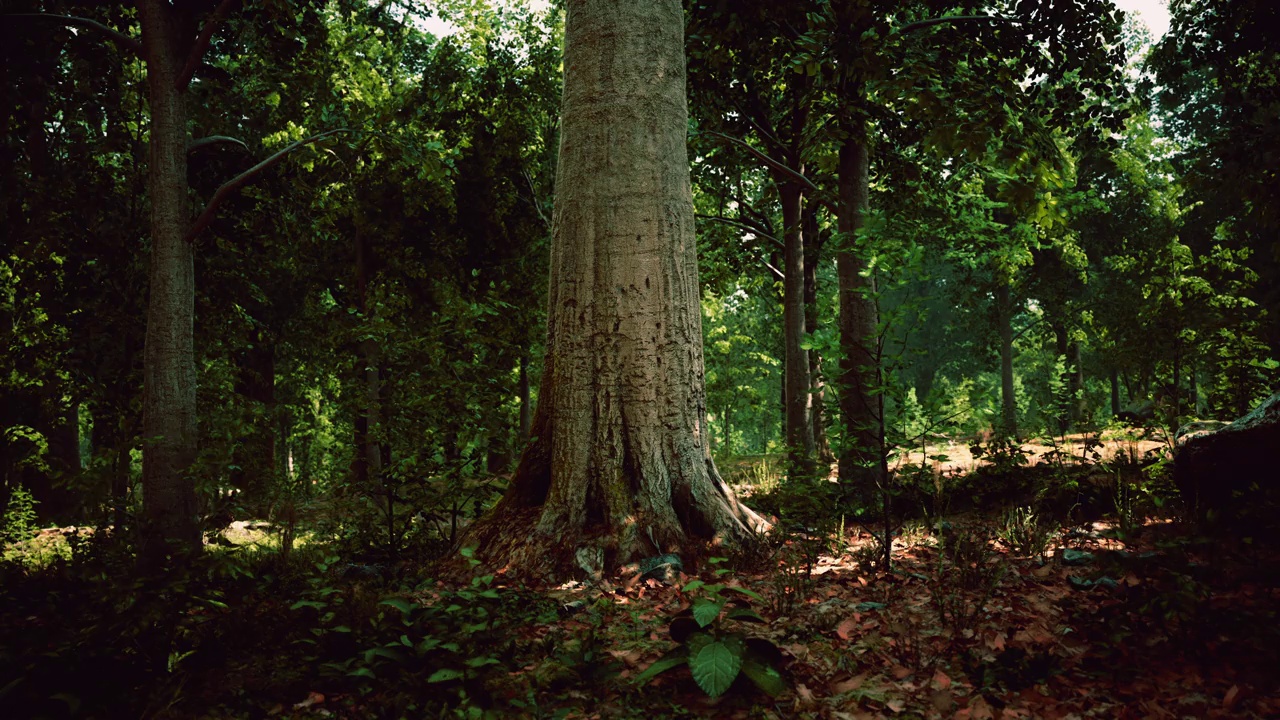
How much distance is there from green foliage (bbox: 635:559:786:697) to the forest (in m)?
0.02

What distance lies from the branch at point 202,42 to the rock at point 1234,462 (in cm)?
874

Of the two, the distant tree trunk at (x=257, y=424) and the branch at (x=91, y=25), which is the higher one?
the branch at (x=91, y=25)

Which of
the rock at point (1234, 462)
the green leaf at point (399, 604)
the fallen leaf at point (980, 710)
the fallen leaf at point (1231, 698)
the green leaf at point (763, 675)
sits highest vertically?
the rock at point (1234, 462)

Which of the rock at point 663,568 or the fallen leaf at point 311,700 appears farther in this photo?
the rock at point 663,568

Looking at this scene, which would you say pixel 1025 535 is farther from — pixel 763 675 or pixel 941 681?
pixel 763 675

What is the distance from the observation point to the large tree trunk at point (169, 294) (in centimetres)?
578

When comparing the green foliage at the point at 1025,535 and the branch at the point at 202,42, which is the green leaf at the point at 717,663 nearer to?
the green foliage at the point at 1025,535

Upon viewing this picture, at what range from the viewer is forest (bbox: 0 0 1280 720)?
263cm

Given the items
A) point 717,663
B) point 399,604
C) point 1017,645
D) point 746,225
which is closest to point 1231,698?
point 1017,645

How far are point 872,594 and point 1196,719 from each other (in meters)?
1.53

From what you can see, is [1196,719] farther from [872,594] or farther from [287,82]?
[287,82]

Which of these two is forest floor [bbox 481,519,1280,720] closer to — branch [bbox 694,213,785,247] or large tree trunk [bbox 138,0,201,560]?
large tree trunk [bbox 138,0,201,560]

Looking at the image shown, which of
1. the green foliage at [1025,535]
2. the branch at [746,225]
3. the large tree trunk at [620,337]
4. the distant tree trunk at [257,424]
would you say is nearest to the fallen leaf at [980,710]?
the large tree trunk at [620,337]

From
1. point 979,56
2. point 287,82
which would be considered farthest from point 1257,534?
point 287,82
